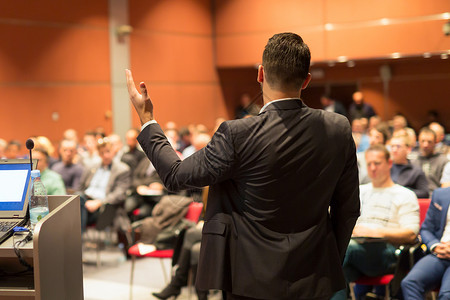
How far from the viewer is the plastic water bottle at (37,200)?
2693 mm

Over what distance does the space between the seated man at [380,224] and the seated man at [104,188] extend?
3000 millimetres

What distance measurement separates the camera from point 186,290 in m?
5.38

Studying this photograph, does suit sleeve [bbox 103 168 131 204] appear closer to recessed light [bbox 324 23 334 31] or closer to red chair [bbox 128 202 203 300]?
red chair [bbox 128 202 203 300]

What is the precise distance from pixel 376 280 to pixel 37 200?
7.76 feet

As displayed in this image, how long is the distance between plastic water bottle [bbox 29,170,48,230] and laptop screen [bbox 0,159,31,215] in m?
0.06

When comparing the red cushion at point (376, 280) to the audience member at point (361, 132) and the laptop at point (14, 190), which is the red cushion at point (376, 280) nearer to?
the laptop at point (14, 190)

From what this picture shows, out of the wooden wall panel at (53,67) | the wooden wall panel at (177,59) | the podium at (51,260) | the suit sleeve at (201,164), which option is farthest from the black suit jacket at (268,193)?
the wooden wall panel at (177,59)

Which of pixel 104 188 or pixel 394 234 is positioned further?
pixel 104 188

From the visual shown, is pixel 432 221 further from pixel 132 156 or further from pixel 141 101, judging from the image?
pixel 132 156

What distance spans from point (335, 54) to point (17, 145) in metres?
6.48

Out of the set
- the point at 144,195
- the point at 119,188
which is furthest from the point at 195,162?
the point at 119,188

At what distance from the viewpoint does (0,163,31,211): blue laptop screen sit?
279cm

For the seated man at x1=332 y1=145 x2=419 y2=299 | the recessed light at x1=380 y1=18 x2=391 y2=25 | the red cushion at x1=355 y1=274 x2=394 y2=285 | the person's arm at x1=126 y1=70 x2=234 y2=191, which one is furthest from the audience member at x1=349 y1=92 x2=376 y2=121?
the person's arm at x1=126 y1=70 x2=234 y2=191

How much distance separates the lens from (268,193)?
1765 millimetres
